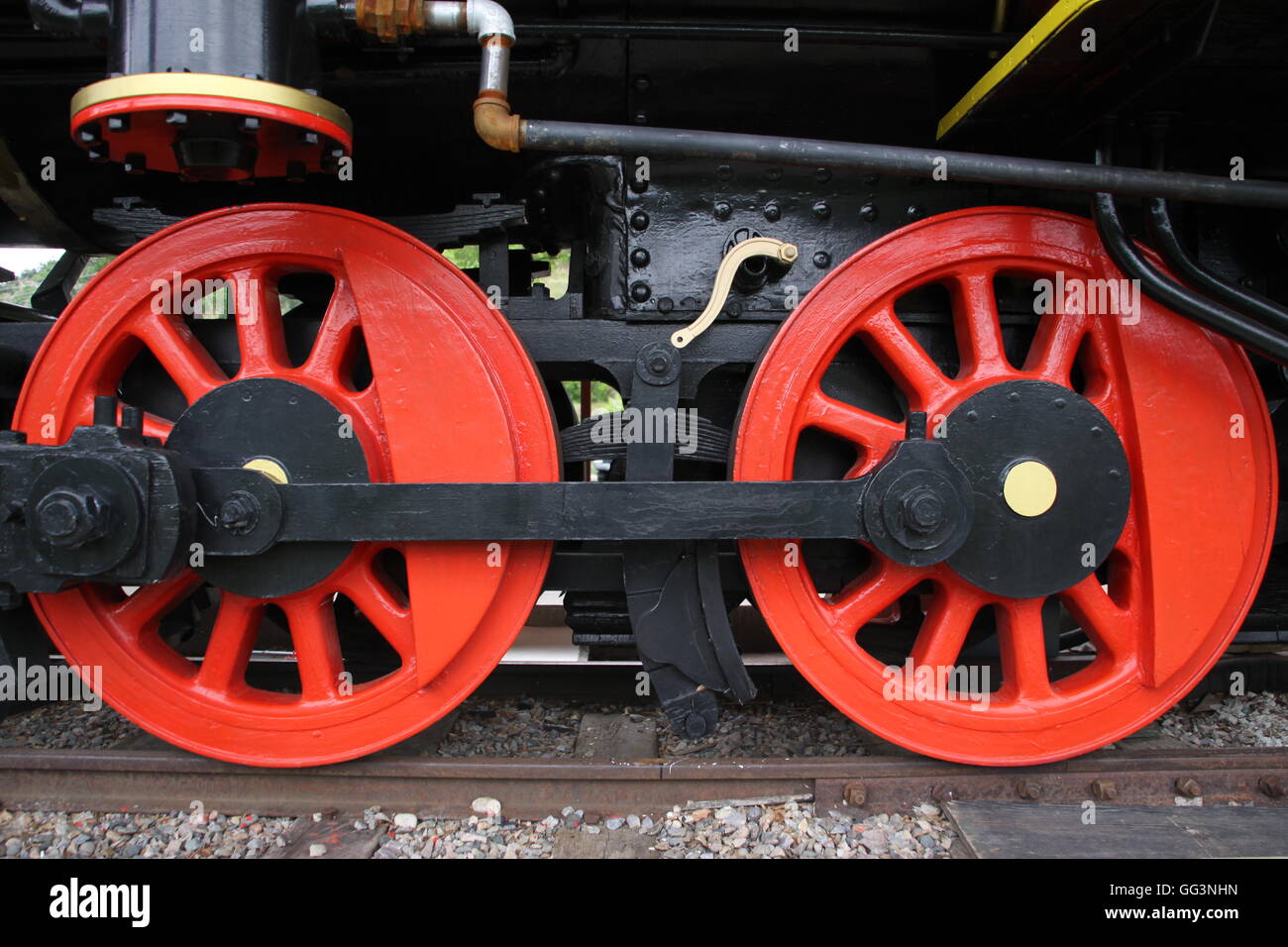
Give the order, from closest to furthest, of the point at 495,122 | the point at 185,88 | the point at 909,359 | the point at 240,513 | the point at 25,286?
the point at 185,88
the point at 495,122
the point at 240,513
the point at 909,359
the point at 25,286

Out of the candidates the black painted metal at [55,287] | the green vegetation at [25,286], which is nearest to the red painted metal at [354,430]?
the black painted metal at [55,287]

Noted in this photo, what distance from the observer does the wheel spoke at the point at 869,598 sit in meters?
2.08

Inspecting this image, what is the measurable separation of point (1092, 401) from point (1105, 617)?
61 cm

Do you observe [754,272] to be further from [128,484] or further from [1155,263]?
[128,484]

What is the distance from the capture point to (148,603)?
6.99ft

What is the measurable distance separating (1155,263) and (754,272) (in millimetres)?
1053

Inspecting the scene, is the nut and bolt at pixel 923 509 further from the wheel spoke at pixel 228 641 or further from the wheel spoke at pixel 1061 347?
the wheel spoke at pixel 228 641

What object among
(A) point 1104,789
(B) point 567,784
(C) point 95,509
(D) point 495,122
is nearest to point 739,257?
(D) point 495,122

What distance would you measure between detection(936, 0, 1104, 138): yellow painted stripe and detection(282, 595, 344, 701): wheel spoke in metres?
2.15

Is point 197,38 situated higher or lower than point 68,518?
higher

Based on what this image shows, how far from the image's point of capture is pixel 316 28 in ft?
5.65

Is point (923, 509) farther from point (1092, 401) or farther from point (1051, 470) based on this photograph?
point (1092, 401)

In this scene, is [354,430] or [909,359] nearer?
[354,430]

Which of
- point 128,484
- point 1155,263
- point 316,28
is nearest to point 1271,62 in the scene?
point 1155,263
